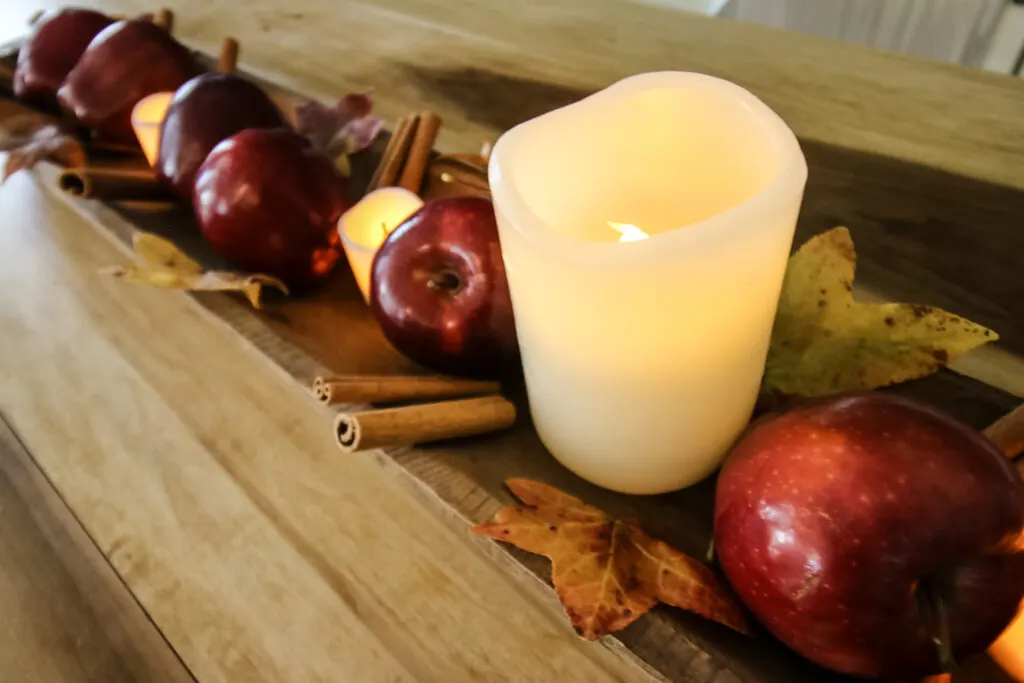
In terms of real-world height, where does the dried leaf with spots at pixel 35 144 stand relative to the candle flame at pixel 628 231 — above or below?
below

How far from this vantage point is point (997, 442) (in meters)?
0.33

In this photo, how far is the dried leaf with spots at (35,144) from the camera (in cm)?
56

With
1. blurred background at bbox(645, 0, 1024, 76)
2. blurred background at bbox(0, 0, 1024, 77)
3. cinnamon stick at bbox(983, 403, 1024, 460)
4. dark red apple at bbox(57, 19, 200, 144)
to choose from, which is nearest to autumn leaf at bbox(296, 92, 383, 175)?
dark red apple at bbox(57, 19, 200, 144)

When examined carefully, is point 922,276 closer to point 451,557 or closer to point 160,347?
point 451,557

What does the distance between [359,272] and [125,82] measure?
0.93ft

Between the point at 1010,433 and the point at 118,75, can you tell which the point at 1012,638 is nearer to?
the point at 1010,433

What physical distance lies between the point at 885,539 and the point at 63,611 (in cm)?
40

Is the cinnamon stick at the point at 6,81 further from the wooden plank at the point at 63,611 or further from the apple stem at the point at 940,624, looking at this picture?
the apple stem at the point at 940,624

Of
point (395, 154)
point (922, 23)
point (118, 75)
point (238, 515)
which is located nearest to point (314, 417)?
point (238, 515)

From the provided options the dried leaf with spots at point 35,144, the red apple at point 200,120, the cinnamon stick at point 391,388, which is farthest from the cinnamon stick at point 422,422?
the dried leaf with spots at point 35,144

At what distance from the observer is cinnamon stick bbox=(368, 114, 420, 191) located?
0.52m

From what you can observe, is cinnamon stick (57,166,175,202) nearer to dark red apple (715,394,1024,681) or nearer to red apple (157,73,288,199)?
red apple (157,73,288,199)

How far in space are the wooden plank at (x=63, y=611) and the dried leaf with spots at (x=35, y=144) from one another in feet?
0.80

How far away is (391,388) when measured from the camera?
0.39 m
